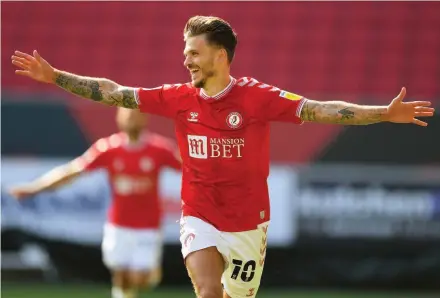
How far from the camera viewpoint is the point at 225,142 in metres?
6.35

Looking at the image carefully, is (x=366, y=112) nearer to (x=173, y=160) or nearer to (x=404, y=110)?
(x=404, y=110)

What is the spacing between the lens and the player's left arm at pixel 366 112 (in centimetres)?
600

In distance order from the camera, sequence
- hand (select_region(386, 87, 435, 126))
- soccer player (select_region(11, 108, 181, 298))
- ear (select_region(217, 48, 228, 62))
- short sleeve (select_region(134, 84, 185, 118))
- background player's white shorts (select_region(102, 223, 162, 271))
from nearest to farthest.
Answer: hand (select_region(386, 87, 435, 126)) → ear (select_region(217, 48, 228, 62)) → short sleeve (select_region(134, 84, 185, 118)) → soccer player (select_region(11, 108, 181, 298)) → background player's white shorts (select_region(102, 223, 162, 271))

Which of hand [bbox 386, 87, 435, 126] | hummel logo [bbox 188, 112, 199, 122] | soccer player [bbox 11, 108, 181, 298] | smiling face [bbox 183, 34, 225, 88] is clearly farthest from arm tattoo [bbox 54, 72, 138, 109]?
soccer player [bbox 11, 108, 181, 298]

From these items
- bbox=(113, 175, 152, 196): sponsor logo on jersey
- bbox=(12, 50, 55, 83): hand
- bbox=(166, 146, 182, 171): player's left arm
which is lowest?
bbox=(113, 175, 152, 196): sponsor logo on jersey

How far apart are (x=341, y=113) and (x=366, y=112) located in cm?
16

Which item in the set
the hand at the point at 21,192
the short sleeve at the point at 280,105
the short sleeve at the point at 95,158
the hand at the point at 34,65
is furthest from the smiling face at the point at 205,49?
the short sleeve at the point at 95,158

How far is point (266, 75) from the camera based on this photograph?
1578 centimetres

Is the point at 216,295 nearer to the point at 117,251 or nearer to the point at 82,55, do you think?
the point at 117,251

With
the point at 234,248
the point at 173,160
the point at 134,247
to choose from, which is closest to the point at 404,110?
the point at 234,248

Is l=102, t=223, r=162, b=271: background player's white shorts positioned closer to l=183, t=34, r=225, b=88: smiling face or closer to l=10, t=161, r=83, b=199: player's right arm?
l=10, t=161, r=83, b=199: player's right arm

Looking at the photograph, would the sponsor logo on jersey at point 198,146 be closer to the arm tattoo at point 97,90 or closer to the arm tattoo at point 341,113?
the arm tattoo at point 97,90

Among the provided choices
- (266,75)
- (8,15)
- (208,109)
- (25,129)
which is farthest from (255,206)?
(8,15)

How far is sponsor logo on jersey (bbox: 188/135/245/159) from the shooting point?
20.9 ft
